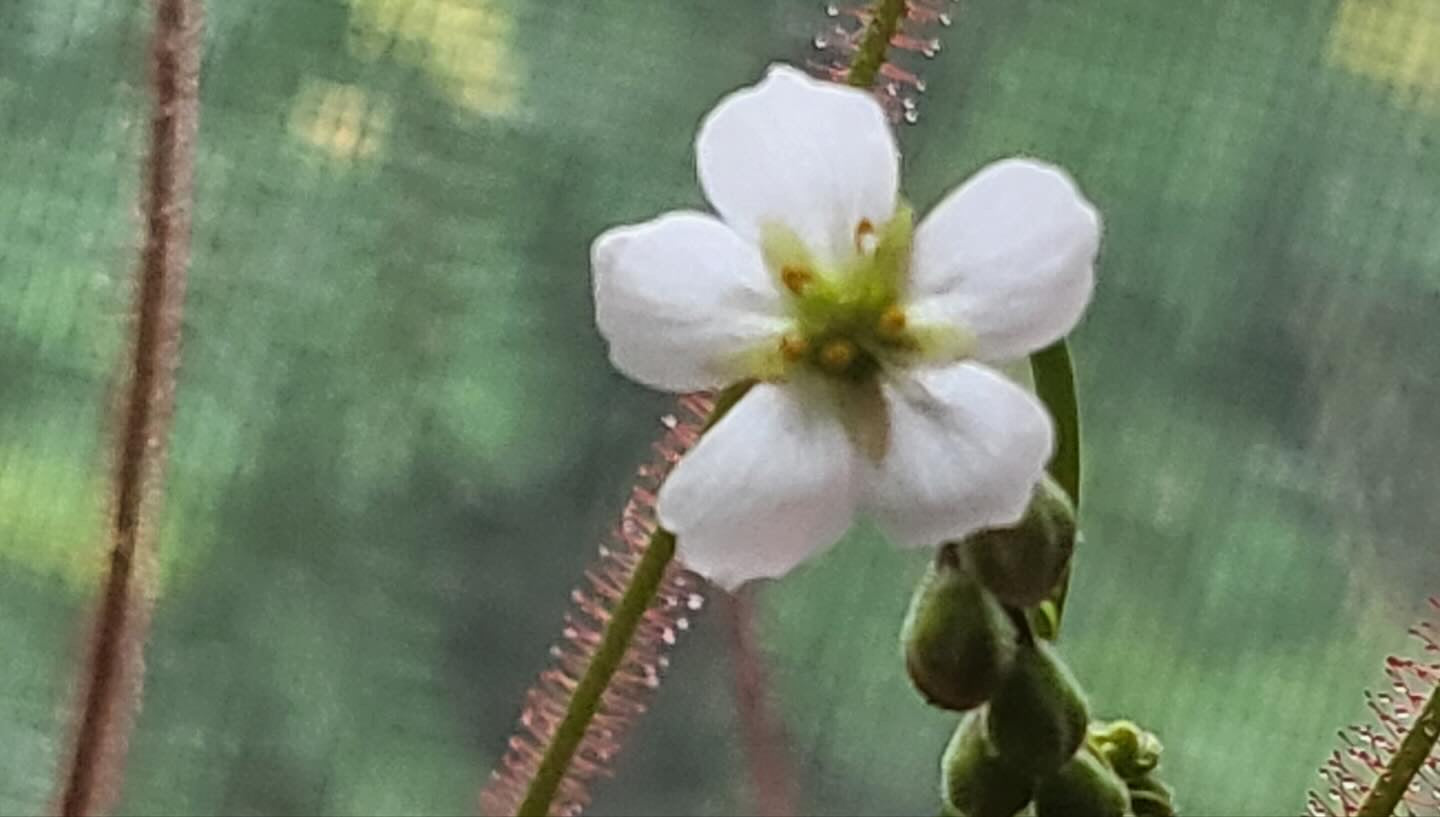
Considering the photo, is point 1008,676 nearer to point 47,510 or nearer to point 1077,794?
point 1077,794

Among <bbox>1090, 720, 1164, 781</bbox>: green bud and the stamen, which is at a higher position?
the stamen

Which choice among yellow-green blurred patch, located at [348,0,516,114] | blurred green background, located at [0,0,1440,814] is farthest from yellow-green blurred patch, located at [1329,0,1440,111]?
yellow-green blurred patch, located at [348,0,516,114]

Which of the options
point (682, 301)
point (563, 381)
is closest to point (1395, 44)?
point (563, 381)

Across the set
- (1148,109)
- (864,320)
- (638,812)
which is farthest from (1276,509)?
(864,320)

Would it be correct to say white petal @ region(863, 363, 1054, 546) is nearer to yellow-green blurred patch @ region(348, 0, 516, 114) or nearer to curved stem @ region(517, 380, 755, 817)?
curved stem @ region(517, 380, 755, 817)

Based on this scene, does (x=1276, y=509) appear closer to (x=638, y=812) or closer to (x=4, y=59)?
(x=638, y=812)

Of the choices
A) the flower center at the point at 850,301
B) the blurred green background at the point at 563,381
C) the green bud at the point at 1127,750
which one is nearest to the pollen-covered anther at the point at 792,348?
Result: the flower center at the point at 850,301

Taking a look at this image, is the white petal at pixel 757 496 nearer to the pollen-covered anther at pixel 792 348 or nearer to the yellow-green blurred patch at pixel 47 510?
the pollen-covered anther at pixel 792 348
